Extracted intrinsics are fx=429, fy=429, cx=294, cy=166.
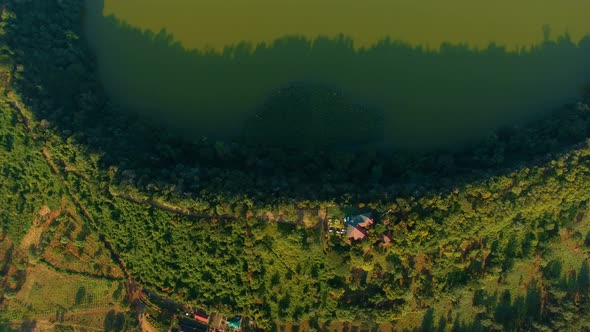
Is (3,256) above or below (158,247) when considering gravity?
below

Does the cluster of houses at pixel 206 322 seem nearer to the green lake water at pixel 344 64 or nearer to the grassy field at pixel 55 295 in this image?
the grassy field at pixel 55 295

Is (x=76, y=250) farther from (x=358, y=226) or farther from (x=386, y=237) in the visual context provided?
(x=386, y=237)

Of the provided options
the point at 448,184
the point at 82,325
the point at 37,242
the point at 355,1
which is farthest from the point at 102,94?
the point at 448,184

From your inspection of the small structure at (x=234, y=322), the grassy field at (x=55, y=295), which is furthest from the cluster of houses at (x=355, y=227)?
the grassy field at (x=55, y=295)

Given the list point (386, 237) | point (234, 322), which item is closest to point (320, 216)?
point (386, 237)

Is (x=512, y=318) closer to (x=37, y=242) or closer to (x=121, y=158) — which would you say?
(x=121, y=158)
